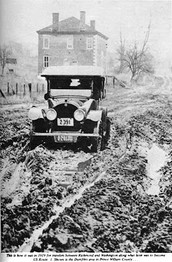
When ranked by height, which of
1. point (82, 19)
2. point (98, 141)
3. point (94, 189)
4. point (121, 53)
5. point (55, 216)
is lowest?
point (55, 216)

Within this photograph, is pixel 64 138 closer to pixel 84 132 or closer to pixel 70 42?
pixel 84 132

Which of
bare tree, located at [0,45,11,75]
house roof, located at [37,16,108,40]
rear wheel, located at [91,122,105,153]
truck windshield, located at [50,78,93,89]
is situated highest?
house roof, located at [37,16,108,40]

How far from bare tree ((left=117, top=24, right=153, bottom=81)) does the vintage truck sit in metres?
0.34

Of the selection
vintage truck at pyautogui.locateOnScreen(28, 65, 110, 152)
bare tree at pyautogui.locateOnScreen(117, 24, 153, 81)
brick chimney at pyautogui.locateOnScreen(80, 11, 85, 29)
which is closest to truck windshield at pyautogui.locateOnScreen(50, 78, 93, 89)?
vintage truck at pyautogui.locateOnScreen(28, 65, 110, 152)

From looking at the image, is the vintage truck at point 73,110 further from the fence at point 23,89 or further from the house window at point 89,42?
the house window at point 89,42

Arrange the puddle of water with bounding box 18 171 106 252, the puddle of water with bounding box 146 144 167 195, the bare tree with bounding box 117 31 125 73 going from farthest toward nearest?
1. the bare tree with bounding box 117 31 125 73
2. the puddle of water with bounding box 146 144 167 195
3. the puddle of water with bounding box 18 171 106 252

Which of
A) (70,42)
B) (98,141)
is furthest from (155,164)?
(70,42)

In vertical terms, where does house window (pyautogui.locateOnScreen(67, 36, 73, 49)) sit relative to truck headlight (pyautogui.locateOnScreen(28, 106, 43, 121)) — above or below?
above

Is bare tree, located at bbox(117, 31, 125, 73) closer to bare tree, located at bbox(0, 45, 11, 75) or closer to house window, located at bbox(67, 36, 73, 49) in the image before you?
house window, located at bbox(67, 36, 73, 49)

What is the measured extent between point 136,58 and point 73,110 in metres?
0.96

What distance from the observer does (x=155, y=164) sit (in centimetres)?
343

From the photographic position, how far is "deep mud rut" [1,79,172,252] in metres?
3.01

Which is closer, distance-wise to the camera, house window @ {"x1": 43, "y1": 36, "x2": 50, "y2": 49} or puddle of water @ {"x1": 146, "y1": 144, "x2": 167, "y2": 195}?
puddle of water @ {"x1": 146, "y1": 144, "x2": 167, "y2": 195}

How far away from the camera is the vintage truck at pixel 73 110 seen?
3.36 m
